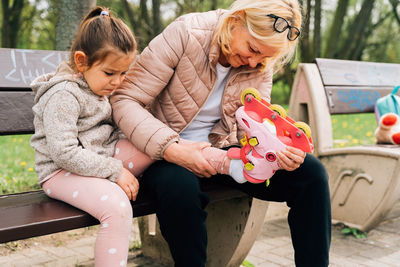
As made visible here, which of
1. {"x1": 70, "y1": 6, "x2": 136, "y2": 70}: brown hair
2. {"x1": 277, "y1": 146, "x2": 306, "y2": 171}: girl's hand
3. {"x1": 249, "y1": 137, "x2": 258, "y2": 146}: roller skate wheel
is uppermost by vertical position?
{"x1": 70, "y1": 6, "x2": 136, "y2": 70}: brown hair

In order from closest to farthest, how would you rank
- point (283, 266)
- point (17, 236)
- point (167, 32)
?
point (17, 236) → point (167, 32) → point (283, 266)

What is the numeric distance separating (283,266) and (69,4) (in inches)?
98.9

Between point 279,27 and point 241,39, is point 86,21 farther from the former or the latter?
point 279,27

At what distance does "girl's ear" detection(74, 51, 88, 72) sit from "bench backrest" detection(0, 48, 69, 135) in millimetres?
470

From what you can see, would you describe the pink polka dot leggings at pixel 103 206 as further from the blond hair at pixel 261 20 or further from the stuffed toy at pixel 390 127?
the stuffed toy at pixel 390 127

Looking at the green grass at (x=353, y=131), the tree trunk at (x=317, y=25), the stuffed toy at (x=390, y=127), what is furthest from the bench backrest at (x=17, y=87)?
the tree trunk at (x=317, y=25)

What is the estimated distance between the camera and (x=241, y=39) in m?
2.03

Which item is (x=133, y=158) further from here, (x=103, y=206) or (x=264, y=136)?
(x=264, y=136)

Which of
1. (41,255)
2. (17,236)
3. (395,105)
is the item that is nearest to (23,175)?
(41,255)

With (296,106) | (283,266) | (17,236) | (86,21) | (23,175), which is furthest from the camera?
(23,175)

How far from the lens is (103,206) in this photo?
1.69 m

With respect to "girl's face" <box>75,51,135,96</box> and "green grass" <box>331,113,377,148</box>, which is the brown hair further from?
"green grass" <box>331,113,377,148</box>

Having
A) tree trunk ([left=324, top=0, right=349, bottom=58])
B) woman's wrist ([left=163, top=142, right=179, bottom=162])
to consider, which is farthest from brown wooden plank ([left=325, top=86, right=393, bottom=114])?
Answer: tree trunk ([left=324, top=0, right=349, bottom=58])

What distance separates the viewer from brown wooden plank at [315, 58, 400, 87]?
3461 mm
